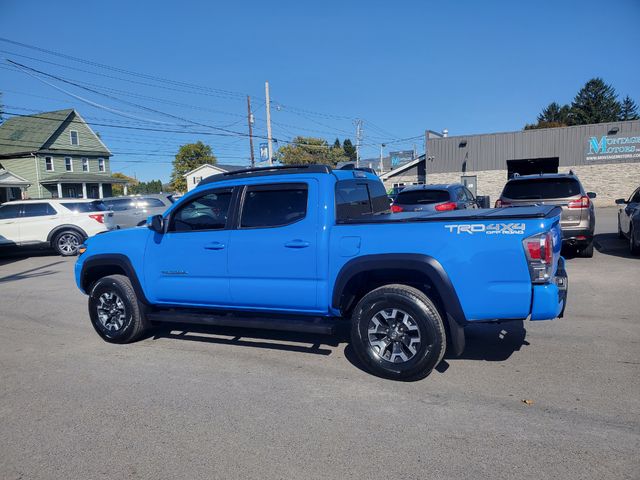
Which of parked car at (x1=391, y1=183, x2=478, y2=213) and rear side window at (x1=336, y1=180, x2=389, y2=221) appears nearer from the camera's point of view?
rear side window at (x1=336, y1=180, x2=389, y2=221)

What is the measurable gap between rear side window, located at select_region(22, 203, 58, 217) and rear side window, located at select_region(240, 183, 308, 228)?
12296 millimetres

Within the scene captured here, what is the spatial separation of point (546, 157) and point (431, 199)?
27.5 metres

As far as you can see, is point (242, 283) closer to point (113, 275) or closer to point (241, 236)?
point (241, 236)

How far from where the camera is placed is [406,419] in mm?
3623

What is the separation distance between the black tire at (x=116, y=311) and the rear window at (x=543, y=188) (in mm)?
7768

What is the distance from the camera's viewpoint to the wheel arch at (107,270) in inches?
220

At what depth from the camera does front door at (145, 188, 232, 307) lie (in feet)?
16.6

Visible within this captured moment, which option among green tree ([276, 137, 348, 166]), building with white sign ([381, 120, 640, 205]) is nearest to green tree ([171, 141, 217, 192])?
green tree ([276, 137, 348, 166])

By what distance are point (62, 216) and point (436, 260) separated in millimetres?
13930

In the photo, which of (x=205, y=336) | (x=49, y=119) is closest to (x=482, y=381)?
(x=205, y=336)

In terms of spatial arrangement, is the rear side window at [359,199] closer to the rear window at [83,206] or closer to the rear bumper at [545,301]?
the rear bumper at [545,301]

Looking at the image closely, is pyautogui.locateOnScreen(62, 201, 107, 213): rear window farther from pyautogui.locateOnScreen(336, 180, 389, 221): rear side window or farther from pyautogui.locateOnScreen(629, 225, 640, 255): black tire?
pyautogui.locateOnScreen(629, 225, 640, 255): black tire

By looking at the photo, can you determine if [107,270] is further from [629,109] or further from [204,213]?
[629,109]

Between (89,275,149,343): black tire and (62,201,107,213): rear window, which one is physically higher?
(62,201,107,213): rear window
